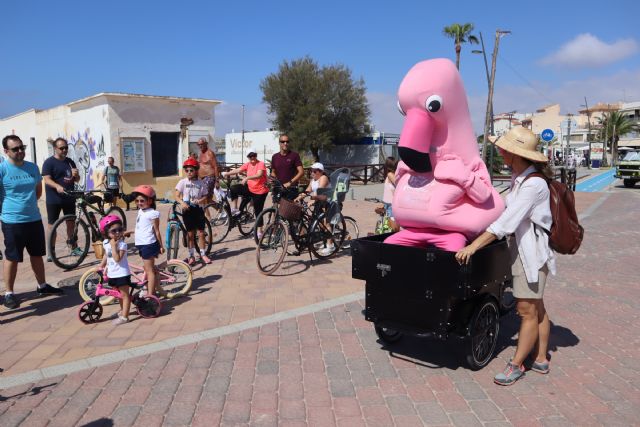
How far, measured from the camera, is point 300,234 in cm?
690

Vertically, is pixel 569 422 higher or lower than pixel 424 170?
lower

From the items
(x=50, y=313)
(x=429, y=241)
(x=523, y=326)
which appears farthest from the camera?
(x=50, y=313)

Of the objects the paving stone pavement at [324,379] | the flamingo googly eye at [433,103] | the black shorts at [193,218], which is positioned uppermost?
the flamingo googly eye at [433,103]

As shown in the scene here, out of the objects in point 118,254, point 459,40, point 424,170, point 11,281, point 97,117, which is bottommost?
point 11,281

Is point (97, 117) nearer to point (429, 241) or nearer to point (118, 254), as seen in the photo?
point (118, 254)

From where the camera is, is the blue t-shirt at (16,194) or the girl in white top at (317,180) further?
the girl in white top at (317,180)

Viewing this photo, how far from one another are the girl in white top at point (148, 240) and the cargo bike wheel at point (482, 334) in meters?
3.21

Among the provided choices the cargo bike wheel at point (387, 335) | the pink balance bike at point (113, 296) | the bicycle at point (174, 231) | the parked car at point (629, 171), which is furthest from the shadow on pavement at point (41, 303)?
the parked car at point (629, 171)

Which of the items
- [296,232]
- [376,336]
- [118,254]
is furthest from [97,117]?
[376,336]

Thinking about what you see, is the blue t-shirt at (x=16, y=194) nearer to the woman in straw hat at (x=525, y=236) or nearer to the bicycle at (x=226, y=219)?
the bicycle at (x=226, y=219)

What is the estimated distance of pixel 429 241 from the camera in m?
3.84

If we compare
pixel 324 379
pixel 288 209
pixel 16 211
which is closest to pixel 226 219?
pixel 288 209

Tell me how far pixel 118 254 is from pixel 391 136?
3406 centimetres

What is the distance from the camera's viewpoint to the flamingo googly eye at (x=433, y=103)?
3754 mm
